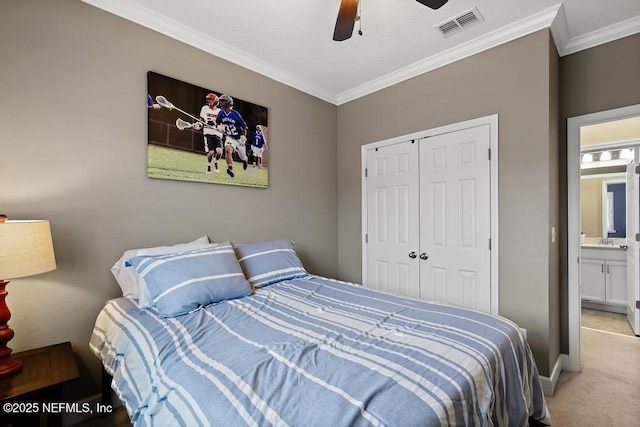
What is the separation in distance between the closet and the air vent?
2.57ft

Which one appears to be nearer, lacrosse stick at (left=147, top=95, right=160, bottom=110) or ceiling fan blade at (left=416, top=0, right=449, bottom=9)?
ceiling fan blade at (left=416, top=0, right=449, bottom=9)

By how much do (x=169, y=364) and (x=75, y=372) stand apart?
695 mm

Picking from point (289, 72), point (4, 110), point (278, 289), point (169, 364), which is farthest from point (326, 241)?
point (4, 110)

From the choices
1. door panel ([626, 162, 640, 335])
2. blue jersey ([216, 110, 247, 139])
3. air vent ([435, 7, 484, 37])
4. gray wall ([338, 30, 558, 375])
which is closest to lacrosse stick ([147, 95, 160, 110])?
blue jersey ([216, 110, 247, 139])

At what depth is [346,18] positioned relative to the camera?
1630 mm

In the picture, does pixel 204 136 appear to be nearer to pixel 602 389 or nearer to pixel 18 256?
pixel 18 256

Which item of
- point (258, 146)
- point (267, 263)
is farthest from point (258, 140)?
point (267, 263)

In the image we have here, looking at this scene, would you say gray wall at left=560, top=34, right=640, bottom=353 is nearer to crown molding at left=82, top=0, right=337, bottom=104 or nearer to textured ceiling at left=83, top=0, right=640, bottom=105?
textured ceiling at left=83, top=0, right=640, bottom=105

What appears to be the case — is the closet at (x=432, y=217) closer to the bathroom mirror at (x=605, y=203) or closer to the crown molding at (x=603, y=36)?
the crown molding at (x=603, y=36)

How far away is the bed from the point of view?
0.87 meters

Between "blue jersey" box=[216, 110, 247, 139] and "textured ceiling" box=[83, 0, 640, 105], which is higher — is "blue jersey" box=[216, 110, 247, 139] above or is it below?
below

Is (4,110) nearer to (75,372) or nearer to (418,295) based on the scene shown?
(75,372)

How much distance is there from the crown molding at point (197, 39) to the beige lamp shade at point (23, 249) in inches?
59.5

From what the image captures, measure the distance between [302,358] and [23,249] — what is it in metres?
1.37
